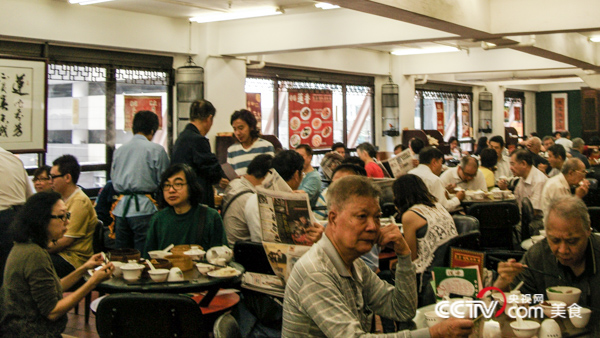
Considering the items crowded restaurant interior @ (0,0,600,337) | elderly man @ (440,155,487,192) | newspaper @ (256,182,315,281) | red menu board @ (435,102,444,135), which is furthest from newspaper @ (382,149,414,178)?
red menu board @ (435,102,444,135)

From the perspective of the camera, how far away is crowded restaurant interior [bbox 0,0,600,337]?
8.19 ft

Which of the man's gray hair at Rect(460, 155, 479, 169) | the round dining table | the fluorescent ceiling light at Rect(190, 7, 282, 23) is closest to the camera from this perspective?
the round dining table

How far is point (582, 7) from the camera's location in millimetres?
7234

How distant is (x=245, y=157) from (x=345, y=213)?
3.99 metres

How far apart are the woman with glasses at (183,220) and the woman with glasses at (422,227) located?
1.26 m

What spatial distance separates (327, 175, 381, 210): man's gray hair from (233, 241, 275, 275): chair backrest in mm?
1447

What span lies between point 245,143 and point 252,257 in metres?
2.48

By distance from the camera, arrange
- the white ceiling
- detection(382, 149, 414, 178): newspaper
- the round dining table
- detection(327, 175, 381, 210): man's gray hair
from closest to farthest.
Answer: detection(327, 175, 381, 210): man's gray hair < the round dining table < the white ceiling < detection(382, 149, 414, 178): newspaper

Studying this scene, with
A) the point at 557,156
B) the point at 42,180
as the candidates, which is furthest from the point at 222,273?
the point at 557,156

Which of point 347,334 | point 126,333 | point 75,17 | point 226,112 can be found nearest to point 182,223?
point 126,333

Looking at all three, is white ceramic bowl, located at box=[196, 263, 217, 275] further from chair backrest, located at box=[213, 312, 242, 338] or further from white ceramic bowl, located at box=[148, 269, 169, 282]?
chair backrest, located at box=[213, 312, 242, 338]

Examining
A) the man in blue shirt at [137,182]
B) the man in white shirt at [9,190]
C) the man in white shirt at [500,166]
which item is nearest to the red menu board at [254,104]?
the man in white shirt at [500,166]

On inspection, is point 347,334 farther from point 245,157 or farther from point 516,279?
point 245,157

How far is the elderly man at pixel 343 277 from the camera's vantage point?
6.98ft
